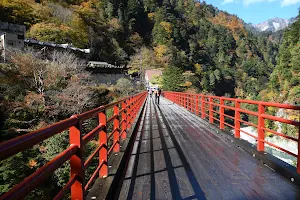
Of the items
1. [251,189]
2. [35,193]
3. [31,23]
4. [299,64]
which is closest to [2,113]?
[35,193]

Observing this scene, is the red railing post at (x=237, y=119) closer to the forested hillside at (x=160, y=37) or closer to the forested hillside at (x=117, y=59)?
the forested hillside at (x=117, y=59)

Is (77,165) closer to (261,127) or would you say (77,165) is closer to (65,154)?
(65,154)

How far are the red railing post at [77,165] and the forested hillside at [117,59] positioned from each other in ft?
40.8

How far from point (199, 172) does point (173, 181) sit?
64 centimetres

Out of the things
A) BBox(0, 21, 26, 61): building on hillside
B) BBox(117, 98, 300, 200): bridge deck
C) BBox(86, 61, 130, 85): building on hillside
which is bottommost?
BBox(117, 98, 300, 200): bridge deck

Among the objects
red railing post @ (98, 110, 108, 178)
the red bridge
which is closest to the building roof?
the red bridge

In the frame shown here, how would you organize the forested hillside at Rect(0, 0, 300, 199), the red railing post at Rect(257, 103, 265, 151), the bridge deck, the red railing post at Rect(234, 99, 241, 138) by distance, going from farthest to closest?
1. the forested hillside at Rect(0, 0, 300, 199)
2. the red railing post at Rect(234, 99, 241, 138)
3. the red railing post at Rect(257, 103, 265, 151)
4. the bridge deck

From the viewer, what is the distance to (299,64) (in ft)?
163

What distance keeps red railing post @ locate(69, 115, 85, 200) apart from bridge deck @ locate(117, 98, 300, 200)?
1081mm

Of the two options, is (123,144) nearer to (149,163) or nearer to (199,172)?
(149,163)

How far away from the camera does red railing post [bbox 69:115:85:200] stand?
2139 millimetres

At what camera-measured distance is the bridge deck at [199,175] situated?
327 centimetres

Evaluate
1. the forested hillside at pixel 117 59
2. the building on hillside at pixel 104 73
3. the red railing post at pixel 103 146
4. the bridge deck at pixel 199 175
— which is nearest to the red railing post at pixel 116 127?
the bridge deck at pixel 199 175

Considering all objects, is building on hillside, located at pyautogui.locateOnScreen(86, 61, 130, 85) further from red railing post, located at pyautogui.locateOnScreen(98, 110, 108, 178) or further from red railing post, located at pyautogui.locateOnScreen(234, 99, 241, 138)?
red railing post, located at pyautogui.locateOnScreen(98, 110, 108, 178)
